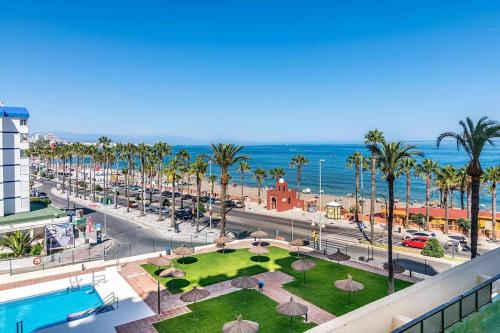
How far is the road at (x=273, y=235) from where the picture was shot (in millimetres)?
38219

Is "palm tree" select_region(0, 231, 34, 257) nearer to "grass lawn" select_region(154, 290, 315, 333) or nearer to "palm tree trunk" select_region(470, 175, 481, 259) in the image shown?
"grass lawn" select_region(154, 290, 315, 333)

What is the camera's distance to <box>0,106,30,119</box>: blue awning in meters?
48.5

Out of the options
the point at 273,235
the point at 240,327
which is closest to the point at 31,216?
the point at 273,235

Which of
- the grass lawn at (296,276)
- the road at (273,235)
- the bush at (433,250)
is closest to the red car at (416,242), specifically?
the road at (273,235)

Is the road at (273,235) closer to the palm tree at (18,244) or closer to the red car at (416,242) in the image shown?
the red car at (416,242)

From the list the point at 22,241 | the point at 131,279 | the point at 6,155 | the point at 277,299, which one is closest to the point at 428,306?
the point at 277,299

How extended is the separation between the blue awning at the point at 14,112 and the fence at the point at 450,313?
56638mm

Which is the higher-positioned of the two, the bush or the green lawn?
the green lawn

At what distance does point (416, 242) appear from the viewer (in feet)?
148

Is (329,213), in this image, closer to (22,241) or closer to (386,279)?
(386,279)

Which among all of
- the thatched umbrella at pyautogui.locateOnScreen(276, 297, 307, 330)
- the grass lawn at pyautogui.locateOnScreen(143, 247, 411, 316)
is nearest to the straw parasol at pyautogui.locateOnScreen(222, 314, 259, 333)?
the thatched umbrella at pyautogui.locateOnScreen(276, 297, 307, 330)

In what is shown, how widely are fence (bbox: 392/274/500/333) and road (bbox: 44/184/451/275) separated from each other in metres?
28.6

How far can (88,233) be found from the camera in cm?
5184

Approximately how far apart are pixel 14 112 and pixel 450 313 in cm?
5768
